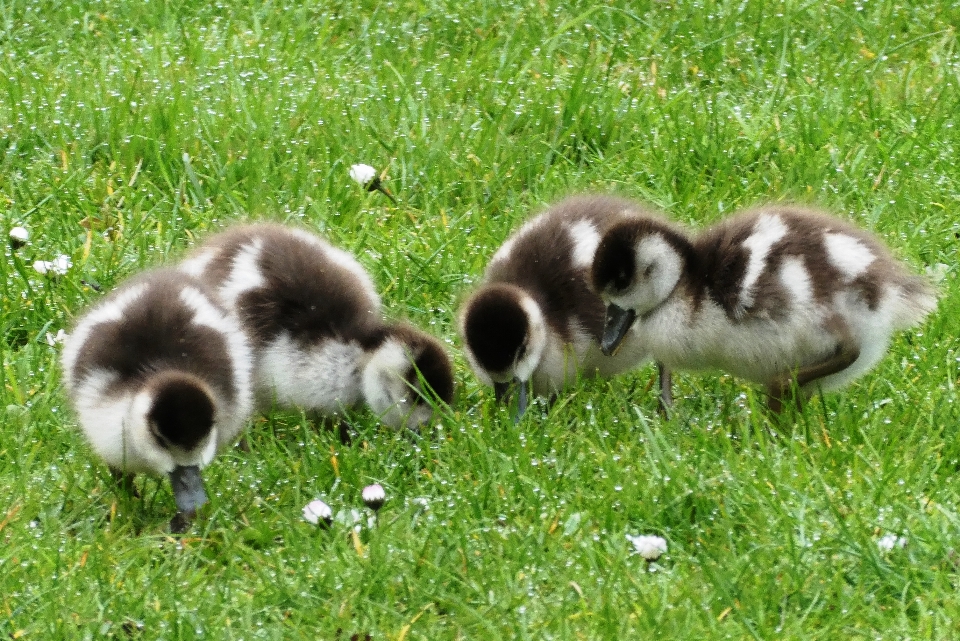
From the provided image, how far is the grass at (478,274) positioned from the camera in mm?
3547

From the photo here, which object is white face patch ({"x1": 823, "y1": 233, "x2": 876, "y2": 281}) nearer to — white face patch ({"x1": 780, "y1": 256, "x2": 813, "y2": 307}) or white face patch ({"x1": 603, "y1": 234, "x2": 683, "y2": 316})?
white face patch ({"x1": 780, "y1": 256, "x2": 813, "y2": 307})

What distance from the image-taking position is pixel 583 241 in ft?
15.9

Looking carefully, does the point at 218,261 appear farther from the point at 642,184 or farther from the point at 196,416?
the point at 642,184

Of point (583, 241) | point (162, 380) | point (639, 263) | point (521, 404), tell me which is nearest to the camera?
point (162, 380)

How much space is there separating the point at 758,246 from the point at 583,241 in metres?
0.66

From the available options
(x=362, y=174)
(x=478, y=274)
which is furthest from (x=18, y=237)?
(x=478, y=274)

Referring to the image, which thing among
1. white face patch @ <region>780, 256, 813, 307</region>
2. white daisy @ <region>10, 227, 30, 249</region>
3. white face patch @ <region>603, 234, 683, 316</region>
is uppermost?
white face patch @ <region>780, 256, 813, 307</region>

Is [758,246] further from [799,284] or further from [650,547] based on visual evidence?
[650,547]

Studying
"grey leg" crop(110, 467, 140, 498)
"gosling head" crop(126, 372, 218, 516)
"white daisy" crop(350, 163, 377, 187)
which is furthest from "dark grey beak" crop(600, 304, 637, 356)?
"white daisy" crop(350, 163, 377, 187)

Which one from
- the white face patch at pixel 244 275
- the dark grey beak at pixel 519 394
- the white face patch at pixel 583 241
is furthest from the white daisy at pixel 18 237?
the white face patch at pixel 583 241

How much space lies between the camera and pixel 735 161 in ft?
19.7

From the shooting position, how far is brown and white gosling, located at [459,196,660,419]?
179 inches

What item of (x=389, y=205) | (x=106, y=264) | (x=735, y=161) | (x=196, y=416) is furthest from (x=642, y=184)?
(x=196, y=416)

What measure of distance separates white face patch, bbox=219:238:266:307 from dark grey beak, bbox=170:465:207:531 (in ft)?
2.57
